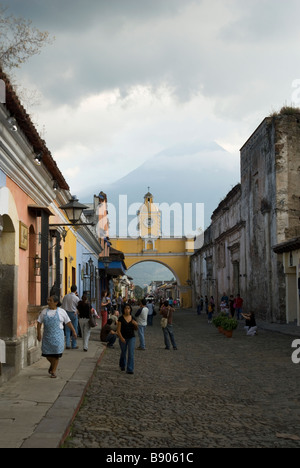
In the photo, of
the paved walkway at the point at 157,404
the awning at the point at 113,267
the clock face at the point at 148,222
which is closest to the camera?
the paved walkway at the point at 157,404

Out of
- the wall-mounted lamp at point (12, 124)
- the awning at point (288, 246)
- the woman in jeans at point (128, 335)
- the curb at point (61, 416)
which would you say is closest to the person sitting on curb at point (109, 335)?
the woman in jeans at point (128, 335)

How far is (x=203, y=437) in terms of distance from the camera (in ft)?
16.2

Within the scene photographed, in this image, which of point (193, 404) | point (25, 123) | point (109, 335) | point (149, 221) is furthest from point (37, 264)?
point (149, 221)

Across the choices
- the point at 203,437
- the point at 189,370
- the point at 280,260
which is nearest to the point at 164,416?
the point at 203,437

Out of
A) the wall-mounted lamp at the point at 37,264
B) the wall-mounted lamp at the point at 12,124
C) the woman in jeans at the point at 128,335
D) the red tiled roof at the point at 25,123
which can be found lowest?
the woman in jeans at the point at 128,335

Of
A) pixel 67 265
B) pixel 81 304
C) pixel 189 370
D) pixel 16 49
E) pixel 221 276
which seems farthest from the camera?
pixel 221 276

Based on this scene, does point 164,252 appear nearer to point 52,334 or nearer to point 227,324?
point 227,324

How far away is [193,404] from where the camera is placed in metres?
6.48

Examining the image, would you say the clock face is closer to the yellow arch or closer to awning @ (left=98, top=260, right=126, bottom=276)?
the yellow arch

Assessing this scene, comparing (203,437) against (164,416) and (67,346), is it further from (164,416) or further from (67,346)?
(67,346)

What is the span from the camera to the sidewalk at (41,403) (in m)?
4.56

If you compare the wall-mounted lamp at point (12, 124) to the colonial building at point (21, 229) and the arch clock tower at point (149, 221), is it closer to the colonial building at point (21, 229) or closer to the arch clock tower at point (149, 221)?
the colonial building at point (21, 229)

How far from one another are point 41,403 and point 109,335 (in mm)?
7376

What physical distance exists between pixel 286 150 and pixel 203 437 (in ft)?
60.4
